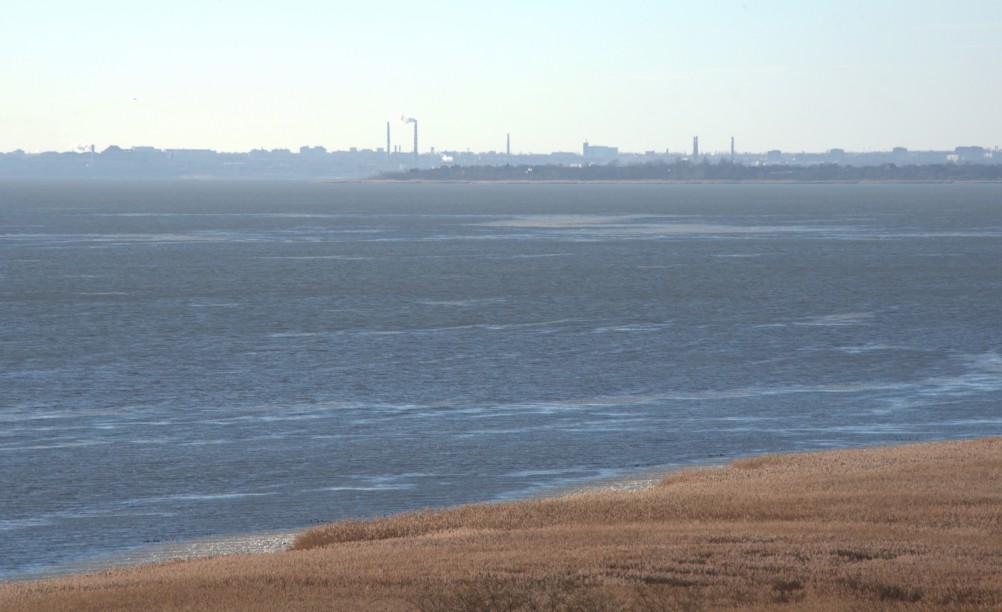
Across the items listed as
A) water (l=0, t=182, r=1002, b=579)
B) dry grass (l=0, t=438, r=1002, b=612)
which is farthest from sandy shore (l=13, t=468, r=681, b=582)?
dry grass (l=0, t=438, r=1002, b=612)

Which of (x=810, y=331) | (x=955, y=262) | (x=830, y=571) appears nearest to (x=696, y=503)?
(x=830, y=571)

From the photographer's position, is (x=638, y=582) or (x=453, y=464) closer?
(x=638, y=582)

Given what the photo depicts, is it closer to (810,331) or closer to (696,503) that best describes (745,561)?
(696,503)

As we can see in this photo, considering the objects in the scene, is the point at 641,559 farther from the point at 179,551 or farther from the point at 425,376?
the point at 425,376

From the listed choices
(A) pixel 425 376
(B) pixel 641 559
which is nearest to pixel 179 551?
(B) pixel 641 559

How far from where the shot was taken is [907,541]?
16.5 metres

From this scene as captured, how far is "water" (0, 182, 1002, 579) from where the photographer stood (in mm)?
25719

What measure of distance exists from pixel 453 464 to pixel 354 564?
11.8 metres

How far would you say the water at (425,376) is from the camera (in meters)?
25.7

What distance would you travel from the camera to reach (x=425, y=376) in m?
40.6

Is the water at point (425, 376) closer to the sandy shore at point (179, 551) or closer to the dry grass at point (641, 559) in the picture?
the sandy shore at point (179, 551)

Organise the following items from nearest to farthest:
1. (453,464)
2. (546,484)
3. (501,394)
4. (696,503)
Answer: (696,503), (546,484), (453,464), (501,394)

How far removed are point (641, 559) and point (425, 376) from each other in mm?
25491

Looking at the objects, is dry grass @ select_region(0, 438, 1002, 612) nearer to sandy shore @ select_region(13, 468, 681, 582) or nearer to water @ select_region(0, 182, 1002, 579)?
sandy shore @ select_region(13, 468, 681, 582)
